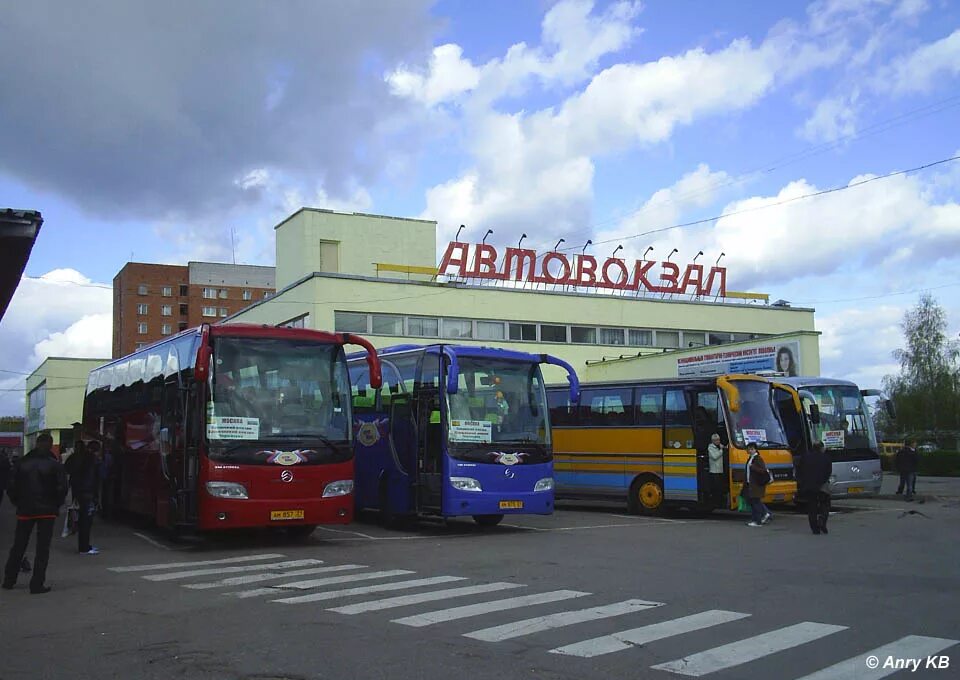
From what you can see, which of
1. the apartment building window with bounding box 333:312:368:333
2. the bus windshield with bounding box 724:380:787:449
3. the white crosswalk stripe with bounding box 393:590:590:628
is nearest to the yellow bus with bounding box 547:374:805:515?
the bus windshield with bounding box 724:380:787:449

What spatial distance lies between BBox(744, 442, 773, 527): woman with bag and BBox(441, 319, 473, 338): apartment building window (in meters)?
23.4

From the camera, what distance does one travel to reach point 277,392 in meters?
15.1

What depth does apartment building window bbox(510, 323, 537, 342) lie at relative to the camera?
4384cm

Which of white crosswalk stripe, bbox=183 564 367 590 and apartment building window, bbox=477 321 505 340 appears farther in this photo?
apartment building window, bbox=477 321 505 340

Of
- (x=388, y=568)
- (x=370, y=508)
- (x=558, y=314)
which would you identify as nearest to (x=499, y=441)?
(x=370, y=508)

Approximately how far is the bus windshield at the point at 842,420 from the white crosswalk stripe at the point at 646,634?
15117 mm

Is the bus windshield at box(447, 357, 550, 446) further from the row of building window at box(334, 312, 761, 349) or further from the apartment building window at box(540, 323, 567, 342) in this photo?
the apartment building window at box(540, 323, 567, 342)

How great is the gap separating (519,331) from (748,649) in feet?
120

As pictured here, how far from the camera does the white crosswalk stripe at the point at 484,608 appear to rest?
901 cm

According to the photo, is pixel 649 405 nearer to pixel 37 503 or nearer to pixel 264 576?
pixel 264 576

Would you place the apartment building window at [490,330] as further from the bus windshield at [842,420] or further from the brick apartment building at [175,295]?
the brick apartment building at [175,295]

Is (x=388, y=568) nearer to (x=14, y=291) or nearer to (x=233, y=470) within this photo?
(x=233, y=470)

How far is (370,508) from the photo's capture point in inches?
771

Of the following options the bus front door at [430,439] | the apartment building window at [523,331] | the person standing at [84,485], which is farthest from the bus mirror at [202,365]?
the apartment building window at [523,331]
